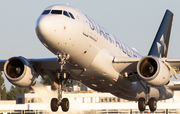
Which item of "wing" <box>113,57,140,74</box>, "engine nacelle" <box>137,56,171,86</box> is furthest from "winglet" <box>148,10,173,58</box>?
"engine nacelle" <box>137,56,171,86</box>

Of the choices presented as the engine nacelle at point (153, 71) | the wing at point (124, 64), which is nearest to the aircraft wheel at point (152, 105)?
the wing at point (124, 64)

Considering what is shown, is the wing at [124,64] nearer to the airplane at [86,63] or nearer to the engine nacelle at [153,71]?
the airplane at [86,63]

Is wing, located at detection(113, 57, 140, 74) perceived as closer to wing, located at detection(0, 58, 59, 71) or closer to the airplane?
the airplane

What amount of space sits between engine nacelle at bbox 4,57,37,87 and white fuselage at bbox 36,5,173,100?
166 inches

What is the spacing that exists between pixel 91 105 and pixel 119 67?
3151 centimetres

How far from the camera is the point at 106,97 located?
238 feet

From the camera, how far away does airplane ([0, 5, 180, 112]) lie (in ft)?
70.2

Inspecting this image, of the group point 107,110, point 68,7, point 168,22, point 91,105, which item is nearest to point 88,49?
point 68,7

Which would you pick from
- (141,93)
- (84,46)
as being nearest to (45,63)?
(84,46)

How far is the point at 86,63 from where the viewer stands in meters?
23.8

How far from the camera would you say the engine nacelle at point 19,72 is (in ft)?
89.7

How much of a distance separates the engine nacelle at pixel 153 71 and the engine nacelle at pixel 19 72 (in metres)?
8.74

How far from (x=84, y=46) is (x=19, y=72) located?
7.35 m

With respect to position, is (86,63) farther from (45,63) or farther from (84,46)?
(45,63)
